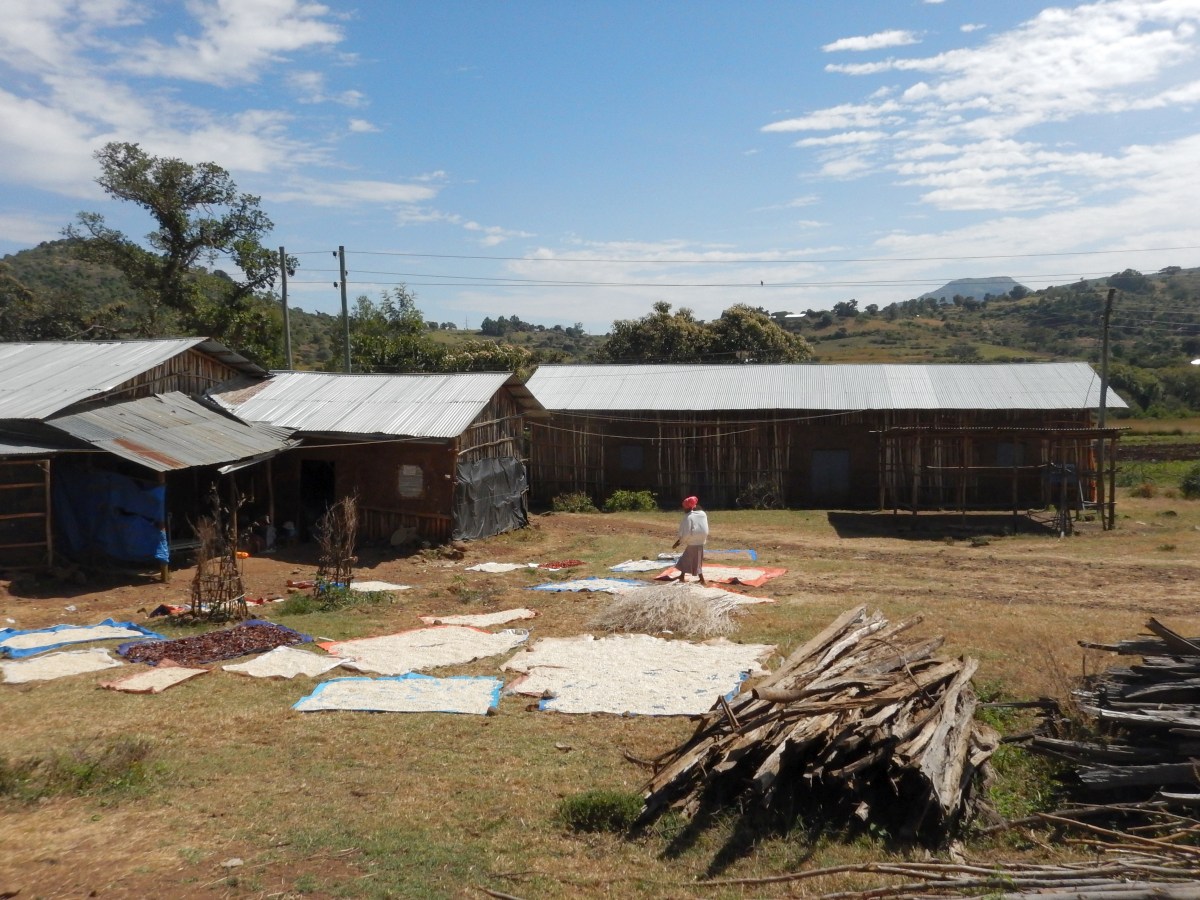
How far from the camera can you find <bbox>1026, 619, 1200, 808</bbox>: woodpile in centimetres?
658

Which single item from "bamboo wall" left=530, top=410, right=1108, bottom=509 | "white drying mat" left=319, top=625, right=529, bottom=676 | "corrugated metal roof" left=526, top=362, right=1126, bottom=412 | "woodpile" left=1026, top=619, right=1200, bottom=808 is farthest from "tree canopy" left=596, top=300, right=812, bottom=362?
"woodpile" left=1026, top=619, right=1200, bottom=808

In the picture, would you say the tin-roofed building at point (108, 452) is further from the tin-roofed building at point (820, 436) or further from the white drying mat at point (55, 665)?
the tin-roofed building at point (820, 436)

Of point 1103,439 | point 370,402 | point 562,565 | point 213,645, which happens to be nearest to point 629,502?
point 370,402

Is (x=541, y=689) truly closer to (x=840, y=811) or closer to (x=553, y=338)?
(x=840, y=811)

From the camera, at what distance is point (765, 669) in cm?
1088

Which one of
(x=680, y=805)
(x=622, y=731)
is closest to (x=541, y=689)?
(x=622, y=731)

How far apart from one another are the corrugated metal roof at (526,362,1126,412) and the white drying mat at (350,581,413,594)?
45.6 ft

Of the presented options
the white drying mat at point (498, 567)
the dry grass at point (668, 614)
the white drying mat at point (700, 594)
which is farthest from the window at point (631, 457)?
the dry grass at point (668, 614)

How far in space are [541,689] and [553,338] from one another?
3429 inches

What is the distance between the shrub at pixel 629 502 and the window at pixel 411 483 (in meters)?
8.96

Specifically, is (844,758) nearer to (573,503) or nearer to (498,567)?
(498,567)

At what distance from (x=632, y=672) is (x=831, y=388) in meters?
20.9

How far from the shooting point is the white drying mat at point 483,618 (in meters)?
13.7

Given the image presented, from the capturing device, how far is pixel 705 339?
4966cm
